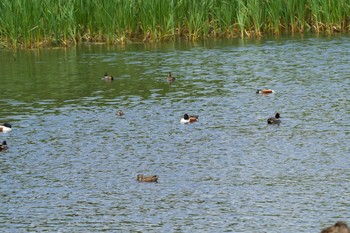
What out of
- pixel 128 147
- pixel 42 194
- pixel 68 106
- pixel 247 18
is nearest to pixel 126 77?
pixel 68 106

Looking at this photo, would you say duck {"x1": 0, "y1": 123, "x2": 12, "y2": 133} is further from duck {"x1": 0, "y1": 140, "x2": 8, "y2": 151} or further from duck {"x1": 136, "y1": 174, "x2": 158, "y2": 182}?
duck {"x1": 136, "y1": 174, "x2": 158, "y2": 182}

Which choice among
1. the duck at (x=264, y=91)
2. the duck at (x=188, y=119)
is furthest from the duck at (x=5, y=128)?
the duck at (x=264, y=91)

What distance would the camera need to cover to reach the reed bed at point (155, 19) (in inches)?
1393

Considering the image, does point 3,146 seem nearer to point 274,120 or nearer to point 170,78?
point 274,120

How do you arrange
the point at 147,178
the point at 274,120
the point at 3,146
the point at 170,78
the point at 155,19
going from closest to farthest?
the point at 147,178 < the point at 3,146 < the point at 274,120 < the point at 170,78 < the point at 155,19

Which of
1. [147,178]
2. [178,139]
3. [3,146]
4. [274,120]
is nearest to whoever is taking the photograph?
[147,178]

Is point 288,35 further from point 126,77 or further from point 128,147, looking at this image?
point 128,147

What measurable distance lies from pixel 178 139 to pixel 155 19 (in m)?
15.6

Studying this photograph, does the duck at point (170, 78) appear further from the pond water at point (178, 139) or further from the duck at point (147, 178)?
the duck at point (147, 178)

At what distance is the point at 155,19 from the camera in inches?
1439

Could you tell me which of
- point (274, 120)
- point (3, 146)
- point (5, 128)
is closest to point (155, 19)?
point (5, 128)

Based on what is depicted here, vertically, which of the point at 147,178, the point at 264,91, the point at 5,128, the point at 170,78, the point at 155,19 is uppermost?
the point at 155,19

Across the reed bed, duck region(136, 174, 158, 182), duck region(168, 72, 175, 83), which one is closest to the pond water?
duck region(136, 174, 158, 182)

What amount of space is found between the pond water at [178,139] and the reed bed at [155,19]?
92 centimetres
